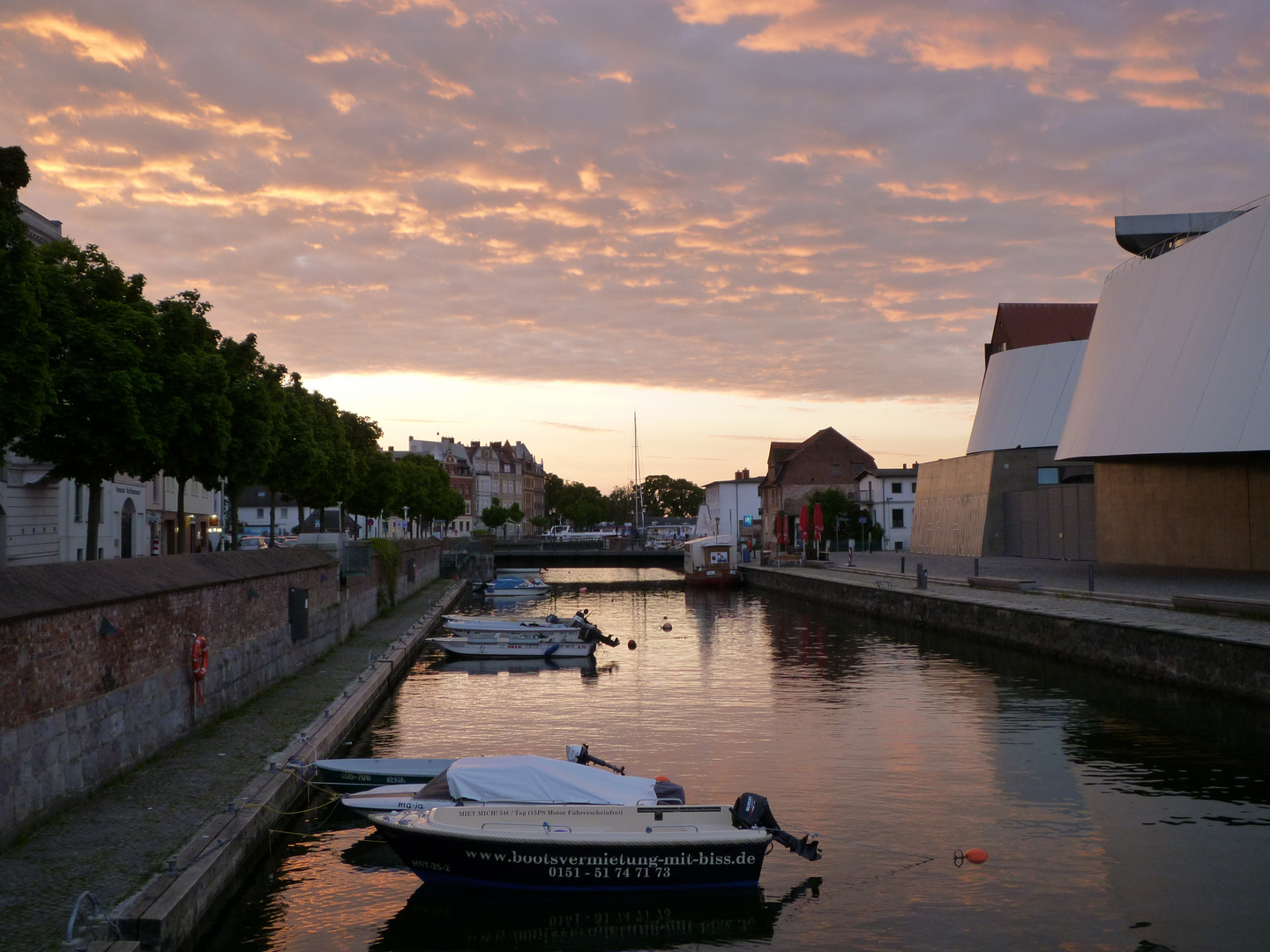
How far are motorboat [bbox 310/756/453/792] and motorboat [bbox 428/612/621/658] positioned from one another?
24.4m

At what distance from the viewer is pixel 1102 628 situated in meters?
33.4

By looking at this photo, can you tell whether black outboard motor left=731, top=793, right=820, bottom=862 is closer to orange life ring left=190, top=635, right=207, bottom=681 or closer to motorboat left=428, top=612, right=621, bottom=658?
orange life ring left=190, top=635, right=207, bottom=681

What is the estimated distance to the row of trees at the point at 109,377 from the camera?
14891mm

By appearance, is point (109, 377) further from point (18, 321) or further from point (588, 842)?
point (588, 842)

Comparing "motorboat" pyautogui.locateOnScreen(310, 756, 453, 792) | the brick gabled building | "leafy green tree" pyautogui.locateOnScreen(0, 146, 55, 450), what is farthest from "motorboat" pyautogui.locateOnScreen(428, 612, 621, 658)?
the brick gabled building

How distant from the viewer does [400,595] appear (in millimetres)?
62219

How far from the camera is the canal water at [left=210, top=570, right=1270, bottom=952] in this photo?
1378cm

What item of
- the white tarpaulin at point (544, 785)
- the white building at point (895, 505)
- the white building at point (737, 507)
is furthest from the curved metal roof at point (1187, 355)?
the white building at point (737, 507)

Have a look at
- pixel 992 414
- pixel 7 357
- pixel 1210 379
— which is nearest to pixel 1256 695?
pixel 1210 379

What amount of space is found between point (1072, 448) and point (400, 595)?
3777 centimetres

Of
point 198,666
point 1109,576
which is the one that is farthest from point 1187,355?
point 198,666

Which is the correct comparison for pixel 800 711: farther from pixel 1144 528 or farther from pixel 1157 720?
pixel 1144 528

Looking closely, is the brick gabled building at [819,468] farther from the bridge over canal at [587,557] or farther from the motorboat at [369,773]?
the motorboat at [369,773]

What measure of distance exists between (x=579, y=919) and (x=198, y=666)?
9.99m
